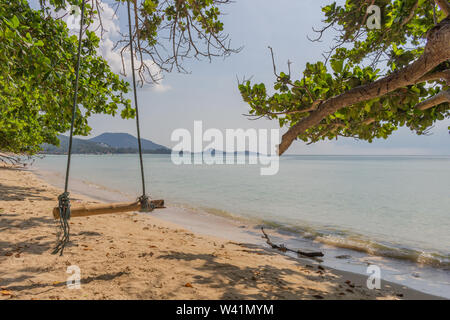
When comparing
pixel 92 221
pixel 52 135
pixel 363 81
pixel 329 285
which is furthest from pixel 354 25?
pixel 52 135

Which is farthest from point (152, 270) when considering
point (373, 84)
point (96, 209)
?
point (373, 84)

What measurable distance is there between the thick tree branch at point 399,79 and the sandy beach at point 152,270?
7.49 ft

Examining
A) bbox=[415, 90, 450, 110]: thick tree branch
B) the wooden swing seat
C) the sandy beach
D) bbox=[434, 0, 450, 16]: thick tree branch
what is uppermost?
bbox=[434, 0, 450, 16]: thick tree branch

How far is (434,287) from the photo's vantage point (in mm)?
5176

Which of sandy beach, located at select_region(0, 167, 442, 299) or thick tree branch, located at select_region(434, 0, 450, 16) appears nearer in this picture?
thick tree branch, located at select_region(434, 0, 450, 16)

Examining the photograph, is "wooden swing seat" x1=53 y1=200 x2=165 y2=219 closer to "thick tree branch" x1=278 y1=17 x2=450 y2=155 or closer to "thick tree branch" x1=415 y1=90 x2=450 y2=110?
"thick tree branch" x1=278 y1=17 x2=450 y2=155

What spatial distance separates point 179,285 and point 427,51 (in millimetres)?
4407

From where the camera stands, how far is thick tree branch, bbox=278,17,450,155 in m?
2.82

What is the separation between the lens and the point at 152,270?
4.07 meters

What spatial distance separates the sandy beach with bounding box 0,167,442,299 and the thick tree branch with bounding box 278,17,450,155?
228 centimetres

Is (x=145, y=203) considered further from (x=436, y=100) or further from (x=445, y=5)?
(x=436, y=100)

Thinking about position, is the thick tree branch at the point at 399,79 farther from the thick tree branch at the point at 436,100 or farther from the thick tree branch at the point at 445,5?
the thick tree branch at the point at 436,100

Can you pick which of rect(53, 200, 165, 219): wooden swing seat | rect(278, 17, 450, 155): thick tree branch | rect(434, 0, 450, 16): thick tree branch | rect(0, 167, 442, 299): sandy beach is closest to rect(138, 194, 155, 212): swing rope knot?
rect(53, 200, 165, 219): wooden swing seat
